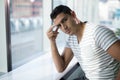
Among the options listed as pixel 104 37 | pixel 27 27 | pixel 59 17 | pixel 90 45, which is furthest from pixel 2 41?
pixel 27 27

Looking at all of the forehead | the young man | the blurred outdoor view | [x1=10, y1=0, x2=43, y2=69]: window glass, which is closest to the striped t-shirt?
the young man

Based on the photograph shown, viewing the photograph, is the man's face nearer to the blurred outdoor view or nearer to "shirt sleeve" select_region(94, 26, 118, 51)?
"shirt sleeve" select_region(94, 26, 118, 51)

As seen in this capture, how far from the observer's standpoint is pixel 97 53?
48.8 inches

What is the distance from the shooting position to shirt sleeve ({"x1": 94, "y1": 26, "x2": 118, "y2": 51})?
1.12 metres

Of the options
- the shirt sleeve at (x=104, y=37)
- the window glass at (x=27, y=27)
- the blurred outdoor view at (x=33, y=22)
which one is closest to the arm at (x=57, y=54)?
the shirt sleeve at (x=104, y=37)

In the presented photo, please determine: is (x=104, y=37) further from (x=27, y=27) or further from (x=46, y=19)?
(x=27, y=27)

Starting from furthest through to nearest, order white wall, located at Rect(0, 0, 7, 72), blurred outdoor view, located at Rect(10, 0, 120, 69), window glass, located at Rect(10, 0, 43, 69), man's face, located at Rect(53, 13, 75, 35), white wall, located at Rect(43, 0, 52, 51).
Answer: window glass, located at Rect(10, 0, 43, 69) < blurred outdoor view, located at Rect(10, 0, 120, 69) < white wall, located at Rect(43, 0, 52, 51) < white wall, located at Rect(0, 0, 7, 72) < man's face, located at Rect(53, 13, 75, 35)

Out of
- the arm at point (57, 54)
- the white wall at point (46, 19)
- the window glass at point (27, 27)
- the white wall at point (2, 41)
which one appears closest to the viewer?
the arm at point (57, 54)

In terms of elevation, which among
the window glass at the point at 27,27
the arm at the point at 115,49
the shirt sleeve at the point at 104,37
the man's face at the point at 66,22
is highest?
the man's face at the point at 66,22

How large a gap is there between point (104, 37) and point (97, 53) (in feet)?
0.49

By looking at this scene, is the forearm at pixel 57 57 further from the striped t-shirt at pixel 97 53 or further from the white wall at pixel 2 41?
the white wall at pixel 2 41

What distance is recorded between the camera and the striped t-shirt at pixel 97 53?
1144 mm

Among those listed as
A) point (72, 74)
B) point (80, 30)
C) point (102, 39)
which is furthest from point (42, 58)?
point (102, 39)

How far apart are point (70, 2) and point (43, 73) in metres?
1.57
